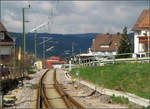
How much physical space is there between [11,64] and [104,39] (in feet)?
207

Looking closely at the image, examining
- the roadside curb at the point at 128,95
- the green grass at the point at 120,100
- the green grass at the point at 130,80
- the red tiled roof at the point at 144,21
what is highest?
the red tiled roof at the point at 144,21

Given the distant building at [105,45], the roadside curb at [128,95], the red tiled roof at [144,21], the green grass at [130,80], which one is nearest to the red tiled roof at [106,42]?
the distant building at [105,45]

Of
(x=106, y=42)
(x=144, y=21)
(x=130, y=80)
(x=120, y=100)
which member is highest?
(x=144, y=21)

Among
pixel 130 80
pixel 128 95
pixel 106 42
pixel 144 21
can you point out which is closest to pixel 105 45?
pixel 106 42

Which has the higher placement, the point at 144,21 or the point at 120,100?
the point at 144,21

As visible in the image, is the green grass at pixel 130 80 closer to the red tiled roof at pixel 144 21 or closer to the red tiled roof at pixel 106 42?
the red tiled roof at pixel 144 21

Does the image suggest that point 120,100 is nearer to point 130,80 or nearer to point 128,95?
point 128,95

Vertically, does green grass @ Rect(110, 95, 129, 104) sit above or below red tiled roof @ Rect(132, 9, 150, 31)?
below

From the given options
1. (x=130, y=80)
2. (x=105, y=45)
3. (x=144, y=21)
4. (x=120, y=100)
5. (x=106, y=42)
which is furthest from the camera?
(x=105, y=45)

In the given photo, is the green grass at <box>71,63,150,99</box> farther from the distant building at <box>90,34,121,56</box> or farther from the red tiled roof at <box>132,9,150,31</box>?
the distant building at <box>90,34,121,56</box>

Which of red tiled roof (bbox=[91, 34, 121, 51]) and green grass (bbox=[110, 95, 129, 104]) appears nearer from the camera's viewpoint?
green grass (bbox=[110, 95, 129, 104])

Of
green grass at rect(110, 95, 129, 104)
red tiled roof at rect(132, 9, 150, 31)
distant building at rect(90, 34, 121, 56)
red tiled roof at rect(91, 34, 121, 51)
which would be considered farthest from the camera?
red tiled roof at rect(91, 34, 121, 51)

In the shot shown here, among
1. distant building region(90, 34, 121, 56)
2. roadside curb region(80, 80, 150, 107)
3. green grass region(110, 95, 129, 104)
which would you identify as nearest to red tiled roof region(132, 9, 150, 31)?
distant building region(90, 34, 121, 56)

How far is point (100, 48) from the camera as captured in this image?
101312 mm
